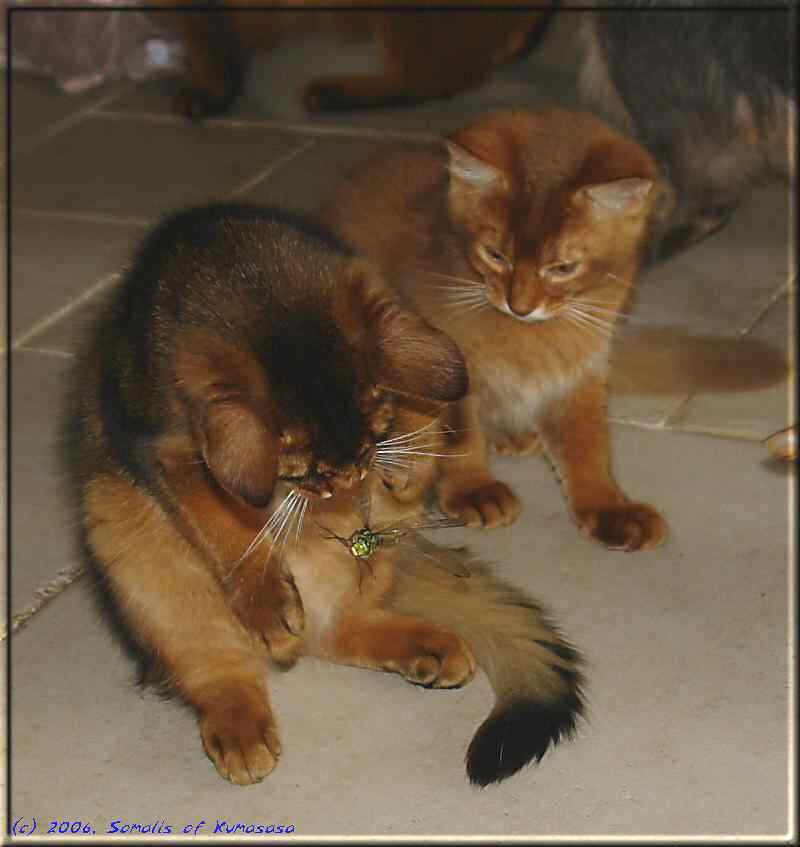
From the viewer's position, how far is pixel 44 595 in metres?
2.23

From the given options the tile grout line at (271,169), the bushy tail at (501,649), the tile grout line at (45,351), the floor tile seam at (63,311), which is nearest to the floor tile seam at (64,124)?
the tile grout line at (271,169)

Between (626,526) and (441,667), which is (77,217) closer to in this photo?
(626,526)

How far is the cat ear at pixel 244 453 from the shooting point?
5.07ft

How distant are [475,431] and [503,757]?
0.76 metres

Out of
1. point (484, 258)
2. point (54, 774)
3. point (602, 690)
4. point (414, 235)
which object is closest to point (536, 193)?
point (484, 258)

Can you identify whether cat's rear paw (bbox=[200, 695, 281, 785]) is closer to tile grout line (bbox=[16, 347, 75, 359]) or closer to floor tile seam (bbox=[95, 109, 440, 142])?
tile grout line (bbox=[16, 347, 75, 359])

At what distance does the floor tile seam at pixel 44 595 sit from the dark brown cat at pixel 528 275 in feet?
2.07

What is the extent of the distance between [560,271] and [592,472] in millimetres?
359

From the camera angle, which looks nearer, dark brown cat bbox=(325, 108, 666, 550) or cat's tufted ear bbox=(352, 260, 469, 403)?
cat's tufted ear bbox=(352, 260, 469, 403)

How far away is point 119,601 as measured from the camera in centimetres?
195

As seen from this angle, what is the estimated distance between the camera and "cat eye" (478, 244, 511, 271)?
231cm

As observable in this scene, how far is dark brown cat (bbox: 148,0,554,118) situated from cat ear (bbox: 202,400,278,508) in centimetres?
283

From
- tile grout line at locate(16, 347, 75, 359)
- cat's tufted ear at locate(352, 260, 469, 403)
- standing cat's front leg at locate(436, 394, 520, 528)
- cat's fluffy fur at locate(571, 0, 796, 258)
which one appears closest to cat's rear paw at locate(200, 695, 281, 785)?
cat's tufted ear at locate(352, 260, 469, 403)

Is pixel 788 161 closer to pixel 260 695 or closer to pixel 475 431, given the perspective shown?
pixel 475 431
